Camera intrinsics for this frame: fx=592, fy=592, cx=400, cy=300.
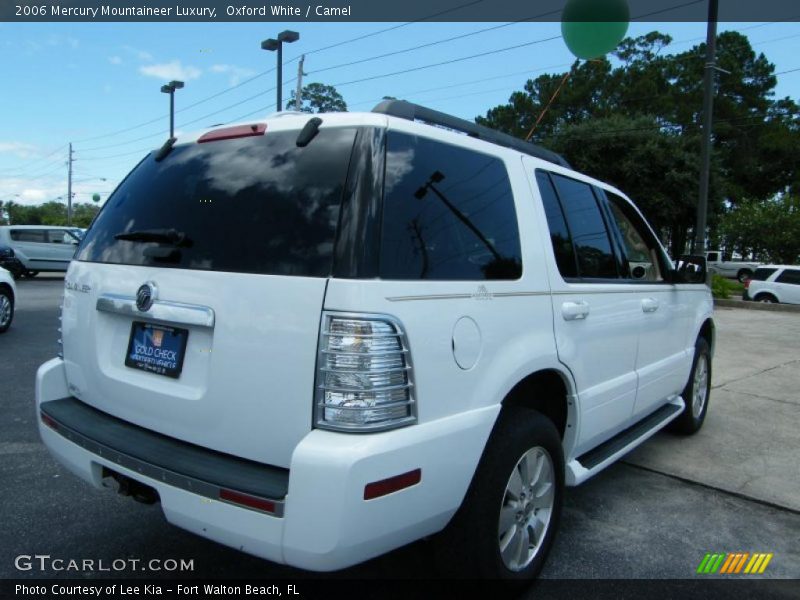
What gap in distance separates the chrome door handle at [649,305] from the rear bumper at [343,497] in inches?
72.5

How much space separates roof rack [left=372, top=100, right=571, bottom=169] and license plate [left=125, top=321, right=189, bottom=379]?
116 cm

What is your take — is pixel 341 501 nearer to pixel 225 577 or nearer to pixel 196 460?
pixel 196 460

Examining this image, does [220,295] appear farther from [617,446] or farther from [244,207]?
[617,446]

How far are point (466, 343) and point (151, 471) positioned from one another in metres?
1.22


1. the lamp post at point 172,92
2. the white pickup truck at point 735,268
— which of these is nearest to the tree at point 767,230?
the white pickup truck at point 735,268

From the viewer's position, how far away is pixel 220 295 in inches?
81.7

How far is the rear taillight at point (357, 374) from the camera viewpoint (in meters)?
1.85

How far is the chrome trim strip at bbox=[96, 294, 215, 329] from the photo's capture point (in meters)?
2.10

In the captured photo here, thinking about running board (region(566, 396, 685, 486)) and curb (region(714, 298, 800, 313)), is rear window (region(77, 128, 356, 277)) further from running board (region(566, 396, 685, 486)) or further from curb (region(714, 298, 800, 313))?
curb (region(714, 298, 800, 313))

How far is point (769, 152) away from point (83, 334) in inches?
1955

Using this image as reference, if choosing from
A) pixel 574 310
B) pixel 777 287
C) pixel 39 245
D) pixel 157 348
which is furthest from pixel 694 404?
pixel 39 245

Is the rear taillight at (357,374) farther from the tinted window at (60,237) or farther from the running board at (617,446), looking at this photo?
the tinted window at (60,237)

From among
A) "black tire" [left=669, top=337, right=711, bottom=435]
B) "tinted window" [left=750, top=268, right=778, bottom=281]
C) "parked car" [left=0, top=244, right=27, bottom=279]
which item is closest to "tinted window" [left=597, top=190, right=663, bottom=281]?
"black tire" [left=669, top=337, right=711, bottom=435]

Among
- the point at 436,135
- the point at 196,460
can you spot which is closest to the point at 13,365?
the point at 196,460
